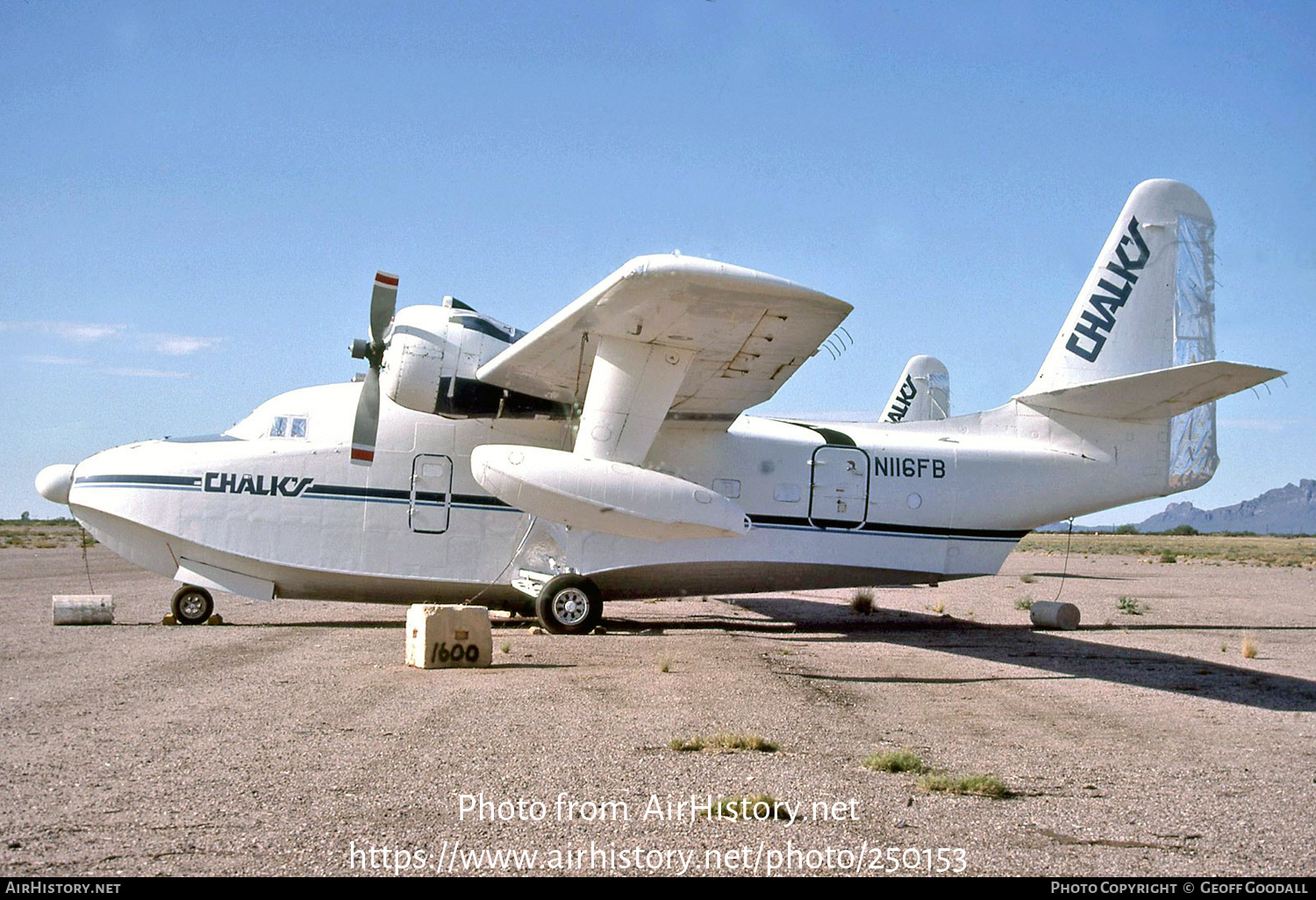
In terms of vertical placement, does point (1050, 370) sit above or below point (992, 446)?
above

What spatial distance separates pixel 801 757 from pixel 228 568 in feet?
31.8

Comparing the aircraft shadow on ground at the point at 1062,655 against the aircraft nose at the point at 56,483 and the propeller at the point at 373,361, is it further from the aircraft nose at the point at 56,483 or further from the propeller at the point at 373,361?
the aircraft nose at the point at 56,483

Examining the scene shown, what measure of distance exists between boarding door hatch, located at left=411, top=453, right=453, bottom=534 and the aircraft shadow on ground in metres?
4.98

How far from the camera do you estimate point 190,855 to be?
3.80 metres

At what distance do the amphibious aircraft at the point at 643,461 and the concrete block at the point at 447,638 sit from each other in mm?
1749

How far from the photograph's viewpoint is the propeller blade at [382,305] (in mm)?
12664

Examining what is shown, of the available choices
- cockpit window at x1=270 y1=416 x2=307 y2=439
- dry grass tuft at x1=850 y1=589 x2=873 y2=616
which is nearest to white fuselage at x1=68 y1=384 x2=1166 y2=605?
cockpit window at x1=270 y1=416 x2=307 y2=439

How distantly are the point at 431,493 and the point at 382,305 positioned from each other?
255 centimetres

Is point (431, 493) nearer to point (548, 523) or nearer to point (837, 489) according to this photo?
point (548, 523)

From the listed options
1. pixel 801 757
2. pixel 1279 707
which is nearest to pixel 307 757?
pixel 801 757

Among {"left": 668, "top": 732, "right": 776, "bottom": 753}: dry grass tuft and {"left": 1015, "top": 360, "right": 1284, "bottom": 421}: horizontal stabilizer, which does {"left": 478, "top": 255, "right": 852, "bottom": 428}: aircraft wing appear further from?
{"left": 1015, "top": 360, "right": 1284, "bottom": 421}: horizontal stabilizer

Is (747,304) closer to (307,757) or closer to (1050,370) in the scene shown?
(307,757)

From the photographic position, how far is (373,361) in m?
13.1

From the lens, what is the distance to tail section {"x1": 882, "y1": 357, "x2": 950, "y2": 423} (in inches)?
1002
